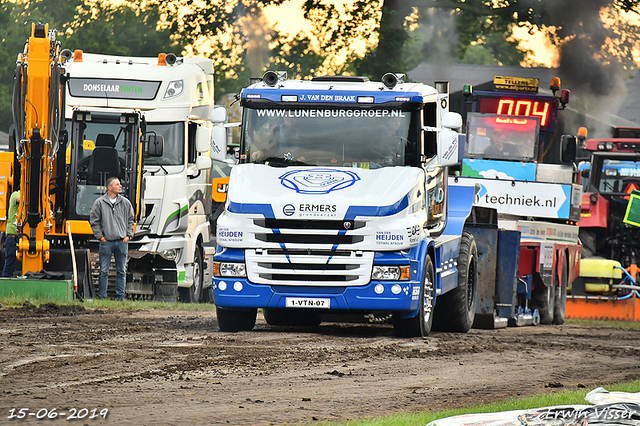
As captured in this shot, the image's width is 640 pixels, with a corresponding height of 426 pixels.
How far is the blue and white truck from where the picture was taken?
11992 mm

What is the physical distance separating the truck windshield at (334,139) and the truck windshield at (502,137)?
31.0ft

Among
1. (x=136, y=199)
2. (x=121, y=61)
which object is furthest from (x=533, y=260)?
(x=121, y=61)

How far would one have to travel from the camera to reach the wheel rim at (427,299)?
12961mm

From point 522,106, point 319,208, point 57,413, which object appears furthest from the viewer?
point 522,106

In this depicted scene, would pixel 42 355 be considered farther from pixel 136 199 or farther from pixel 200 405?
pixel 136 199

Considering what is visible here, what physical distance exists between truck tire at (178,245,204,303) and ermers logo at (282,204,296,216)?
8256mm

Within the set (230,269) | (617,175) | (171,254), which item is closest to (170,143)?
(171,254)

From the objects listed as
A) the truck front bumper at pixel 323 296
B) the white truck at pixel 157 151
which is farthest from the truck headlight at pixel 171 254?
the truck front bumper at pixel 323 296

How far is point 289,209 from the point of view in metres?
11.9

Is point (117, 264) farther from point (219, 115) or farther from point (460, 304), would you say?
point (460, 304)

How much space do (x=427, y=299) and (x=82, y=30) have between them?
43.2m

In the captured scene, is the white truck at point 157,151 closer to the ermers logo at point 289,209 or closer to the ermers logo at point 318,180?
the ermers logo at point 318,180

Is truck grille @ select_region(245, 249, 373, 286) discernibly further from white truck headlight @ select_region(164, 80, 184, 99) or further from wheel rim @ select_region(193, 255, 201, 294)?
wheel rim @ select_region(193, 255, 201, 294)

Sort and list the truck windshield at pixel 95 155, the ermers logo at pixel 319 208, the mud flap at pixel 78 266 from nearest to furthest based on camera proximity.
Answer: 1. the ermers logo at pixel 319 208
2. the mud flap at pixel 78 266
3. the truck windshield at pixel 95 155
